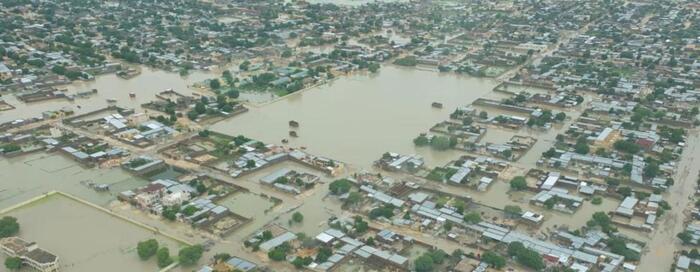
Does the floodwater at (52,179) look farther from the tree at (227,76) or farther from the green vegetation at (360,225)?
the tree at (227,76)

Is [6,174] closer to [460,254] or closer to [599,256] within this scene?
[460,254]

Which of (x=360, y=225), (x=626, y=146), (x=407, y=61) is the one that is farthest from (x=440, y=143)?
(x=407, y=61)

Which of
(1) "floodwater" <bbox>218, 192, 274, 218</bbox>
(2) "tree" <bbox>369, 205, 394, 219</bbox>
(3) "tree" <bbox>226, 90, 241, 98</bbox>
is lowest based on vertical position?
(3) "tree" <bbox>226, 90, 241, 98</bbox>

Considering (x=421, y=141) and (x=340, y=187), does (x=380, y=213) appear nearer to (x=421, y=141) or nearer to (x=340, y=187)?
(x=340, y=187)

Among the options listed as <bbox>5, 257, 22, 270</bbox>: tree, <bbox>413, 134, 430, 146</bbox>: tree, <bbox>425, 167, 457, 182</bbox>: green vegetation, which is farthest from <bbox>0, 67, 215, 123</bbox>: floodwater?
<bbox>425, 167, 457, 182</bbox>: green vegetation

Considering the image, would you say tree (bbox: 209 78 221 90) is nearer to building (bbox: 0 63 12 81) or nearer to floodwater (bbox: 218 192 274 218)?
building (bbox: 0 63 12 81)

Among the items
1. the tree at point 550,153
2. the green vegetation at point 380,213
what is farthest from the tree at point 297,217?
the tree at point 550,153
